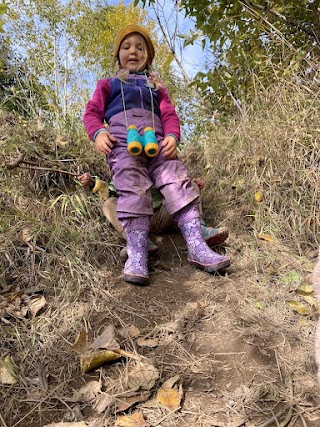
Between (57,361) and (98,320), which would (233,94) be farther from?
(57,361)

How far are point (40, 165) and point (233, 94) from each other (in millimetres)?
1940

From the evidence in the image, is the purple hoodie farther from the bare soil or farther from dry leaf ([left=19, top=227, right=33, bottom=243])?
the bare soil

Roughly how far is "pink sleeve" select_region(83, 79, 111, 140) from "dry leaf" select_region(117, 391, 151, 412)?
1.35 meters

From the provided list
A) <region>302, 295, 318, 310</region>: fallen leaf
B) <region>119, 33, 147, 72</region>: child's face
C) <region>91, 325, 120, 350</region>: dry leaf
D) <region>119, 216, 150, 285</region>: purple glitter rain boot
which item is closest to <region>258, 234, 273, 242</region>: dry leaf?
<region>302, 295, 318, 310</region>: fallen leaf

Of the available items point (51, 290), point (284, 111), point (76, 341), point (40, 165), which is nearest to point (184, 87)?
point (284, 111)

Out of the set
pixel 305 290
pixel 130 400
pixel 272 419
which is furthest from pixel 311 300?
pixel 130 400

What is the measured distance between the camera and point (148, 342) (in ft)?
4.42

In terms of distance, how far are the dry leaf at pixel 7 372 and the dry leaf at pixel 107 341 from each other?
27 cm

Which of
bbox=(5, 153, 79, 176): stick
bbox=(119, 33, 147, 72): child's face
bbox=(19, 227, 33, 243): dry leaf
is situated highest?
bbox=(119, 33, 147, 72): child's face

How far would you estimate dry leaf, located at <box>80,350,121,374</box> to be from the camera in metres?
1.21

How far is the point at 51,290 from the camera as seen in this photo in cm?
161

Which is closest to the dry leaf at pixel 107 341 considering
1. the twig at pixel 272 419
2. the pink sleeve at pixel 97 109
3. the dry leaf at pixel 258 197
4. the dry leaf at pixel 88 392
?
the dry leaf at pixel 88 392

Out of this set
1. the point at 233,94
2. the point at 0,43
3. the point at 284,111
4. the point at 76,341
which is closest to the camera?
the point at 76,341

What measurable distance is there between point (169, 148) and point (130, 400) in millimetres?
1285
